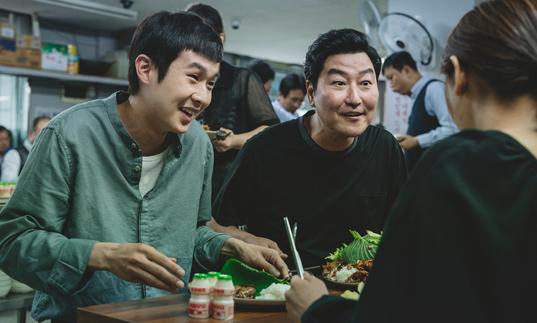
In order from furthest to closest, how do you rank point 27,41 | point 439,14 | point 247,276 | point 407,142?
point 27,41 → point 439,14 → point 407,142 → point 247,276

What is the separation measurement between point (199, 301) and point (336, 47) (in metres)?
1.27

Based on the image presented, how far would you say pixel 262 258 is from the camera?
5.65ft

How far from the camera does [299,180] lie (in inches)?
89.5

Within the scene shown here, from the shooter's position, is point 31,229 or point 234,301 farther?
point 31,229

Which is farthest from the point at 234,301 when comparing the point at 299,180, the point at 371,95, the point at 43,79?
the point at 43,79

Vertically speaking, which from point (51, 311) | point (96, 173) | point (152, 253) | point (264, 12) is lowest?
point (51, 311)

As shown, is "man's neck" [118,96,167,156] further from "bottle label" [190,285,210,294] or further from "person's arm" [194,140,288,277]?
"bottle label" [190,285,210,294]

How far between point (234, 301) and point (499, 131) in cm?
74

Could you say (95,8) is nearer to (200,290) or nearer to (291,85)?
(291,85)

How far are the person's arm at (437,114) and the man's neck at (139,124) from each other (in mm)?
2784

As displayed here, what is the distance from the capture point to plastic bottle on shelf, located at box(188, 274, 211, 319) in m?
1.32

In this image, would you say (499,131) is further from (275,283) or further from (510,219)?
(275,283)

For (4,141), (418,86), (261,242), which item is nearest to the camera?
(261,242)

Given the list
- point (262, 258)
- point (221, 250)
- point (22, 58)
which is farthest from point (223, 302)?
point (22, 58)
